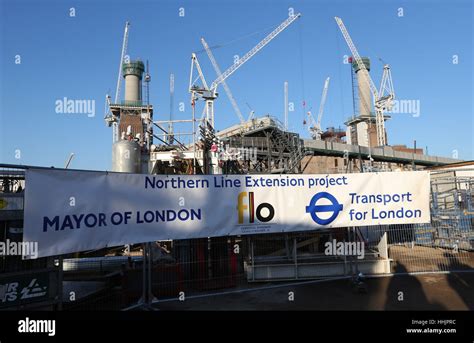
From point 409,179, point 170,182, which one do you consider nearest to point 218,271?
point 170,182

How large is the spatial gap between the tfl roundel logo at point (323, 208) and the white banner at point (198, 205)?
0.03 meters

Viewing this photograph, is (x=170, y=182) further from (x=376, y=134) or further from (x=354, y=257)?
(x=376, y=134)

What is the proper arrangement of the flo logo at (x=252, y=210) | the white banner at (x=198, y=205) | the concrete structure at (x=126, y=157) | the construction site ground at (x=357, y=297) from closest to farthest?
the white banner at (x=198, y=205), the construction site ground at (x=357, y=297), the flo logo at (x=252, y=210), the concrete structure at (x=126, y=157)

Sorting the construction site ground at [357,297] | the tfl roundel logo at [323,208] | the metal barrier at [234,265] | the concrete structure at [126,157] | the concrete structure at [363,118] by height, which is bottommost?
the construction site ground at [357,297]

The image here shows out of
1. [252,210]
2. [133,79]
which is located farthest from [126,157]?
[133,79]

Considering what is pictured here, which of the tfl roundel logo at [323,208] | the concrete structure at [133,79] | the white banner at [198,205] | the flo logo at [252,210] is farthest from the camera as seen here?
the concrete structure at [133,79]

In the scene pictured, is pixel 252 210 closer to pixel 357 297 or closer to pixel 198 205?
pixel 198 205

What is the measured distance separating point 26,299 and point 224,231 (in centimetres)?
Answer: 435

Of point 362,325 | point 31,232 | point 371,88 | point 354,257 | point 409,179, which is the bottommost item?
point 362,325

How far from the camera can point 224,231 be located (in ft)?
27.2

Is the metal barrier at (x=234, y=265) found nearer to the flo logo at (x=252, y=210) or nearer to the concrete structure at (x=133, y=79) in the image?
the flo logo at (x=252, y=210)

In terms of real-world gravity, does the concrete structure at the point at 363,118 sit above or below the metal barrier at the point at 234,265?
above

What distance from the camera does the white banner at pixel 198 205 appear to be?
609 centimetres

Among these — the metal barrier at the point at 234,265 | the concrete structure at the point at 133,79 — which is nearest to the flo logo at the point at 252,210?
the metal barrier at the point at 234,265
